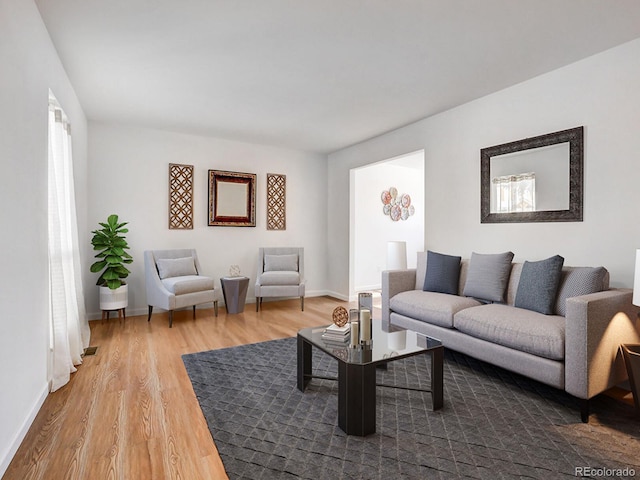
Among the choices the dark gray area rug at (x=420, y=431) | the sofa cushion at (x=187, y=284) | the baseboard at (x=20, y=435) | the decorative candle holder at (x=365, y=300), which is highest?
the decorative candle holder at (x=365, y=300)

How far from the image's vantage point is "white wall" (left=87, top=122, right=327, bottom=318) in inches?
184

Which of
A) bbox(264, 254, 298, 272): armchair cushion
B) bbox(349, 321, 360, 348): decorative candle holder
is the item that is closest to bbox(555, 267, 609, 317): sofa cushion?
bbox(349, 321, 360, 348): decorative candle holder

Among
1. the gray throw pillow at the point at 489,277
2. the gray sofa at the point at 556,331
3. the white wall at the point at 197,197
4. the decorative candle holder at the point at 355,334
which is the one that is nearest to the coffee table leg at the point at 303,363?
the decorative candle holder at the point at 355,334

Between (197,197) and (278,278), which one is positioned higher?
(197,197)

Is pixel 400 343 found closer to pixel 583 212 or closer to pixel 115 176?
pixel 583 212

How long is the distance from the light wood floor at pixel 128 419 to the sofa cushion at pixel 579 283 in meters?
2.56

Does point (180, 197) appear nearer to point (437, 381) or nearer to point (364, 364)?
point (364, 364)

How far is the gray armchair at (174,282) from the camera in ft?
14.0

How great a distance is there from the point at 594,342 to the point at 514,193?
5.62 ft

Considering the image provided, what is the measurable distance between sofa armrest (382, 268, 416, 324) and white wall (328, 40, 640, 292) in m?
Result: 0.66

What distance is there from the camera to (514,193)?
11.2 feet

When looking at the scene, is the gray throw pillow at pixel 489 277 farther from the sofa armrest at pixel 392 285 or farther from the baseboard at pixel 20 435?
the baseboard at pixel 20 435

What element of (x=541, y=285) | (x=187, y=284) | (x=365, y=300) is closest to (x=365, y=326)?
(x=365, y=300)

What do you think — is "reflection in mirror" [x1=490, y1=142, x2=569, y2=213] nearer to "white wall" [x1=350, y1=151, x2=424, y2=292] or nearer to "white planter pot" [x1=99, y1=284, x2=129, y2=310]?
"white wall" [x1=350, y1=151, x2=424, y2=292]
